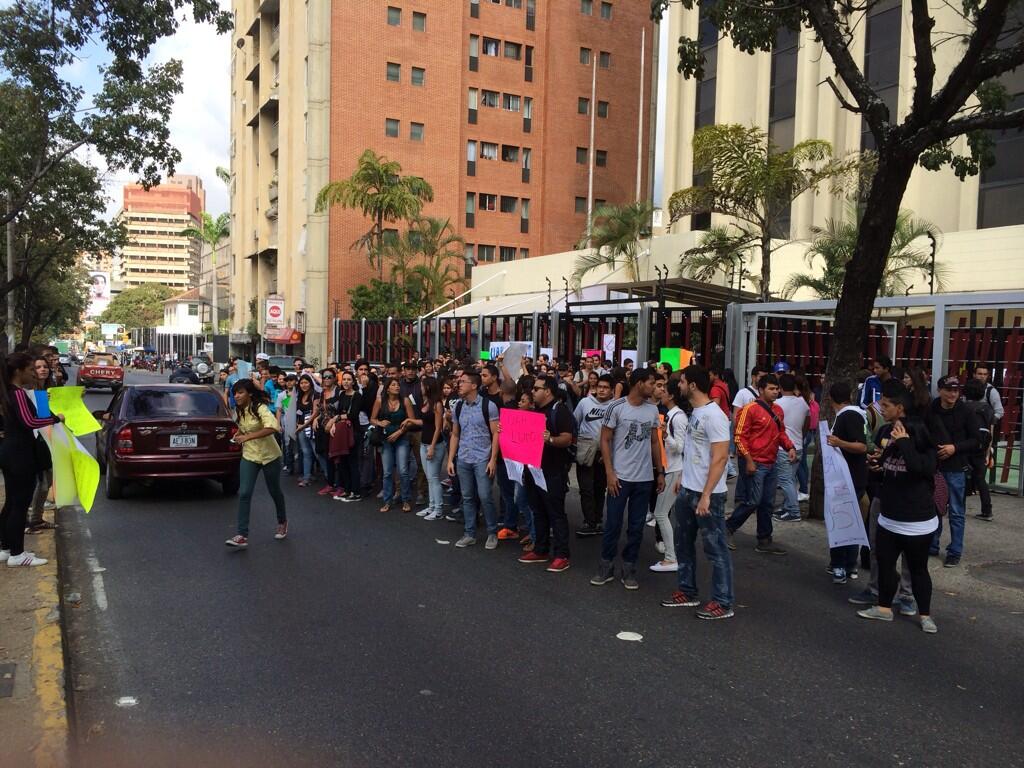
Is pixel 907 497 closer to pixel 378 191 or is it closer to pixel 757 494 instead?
pixel 757 494

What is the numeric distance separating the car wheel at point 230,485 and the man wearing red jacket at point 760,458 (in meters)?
6.59

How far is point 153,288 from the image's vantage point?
134 metres

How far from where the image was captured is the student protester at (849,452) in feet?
23.7

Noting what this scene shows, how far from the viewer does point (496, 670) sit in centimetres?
519

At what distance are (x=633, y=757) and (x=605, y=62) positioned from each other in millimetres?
54910

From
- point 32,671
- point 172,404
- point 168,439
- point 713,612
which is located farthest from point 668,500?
point 172,404

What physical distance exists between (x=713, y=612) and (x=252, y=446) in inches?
189

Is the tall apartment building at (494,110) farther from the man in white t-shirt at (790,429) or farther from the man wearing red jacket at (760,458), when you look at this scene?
the man wearing red jacket at (760,458)

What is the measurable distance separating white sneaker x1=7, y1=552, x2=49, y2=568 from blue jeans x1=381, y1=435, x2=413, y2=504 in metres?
4.26

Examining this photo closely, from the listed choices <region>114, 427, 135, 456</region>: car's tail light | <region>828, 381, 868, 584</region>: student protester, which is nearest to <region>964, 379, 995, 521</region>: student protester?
<region>828, 381, 868, 584</region>: student protester

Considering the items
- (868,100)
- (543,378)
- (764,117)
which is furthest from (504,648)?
(764,117)

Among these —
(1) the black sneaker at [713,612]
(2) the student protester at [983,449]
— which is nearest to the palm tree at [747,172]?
(2) the student protester at [983,449]

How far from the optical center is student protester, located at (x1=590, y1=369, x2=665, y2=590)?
707 cm

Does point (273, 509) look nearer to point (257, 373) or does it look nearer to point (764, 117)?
point (257, 373)
